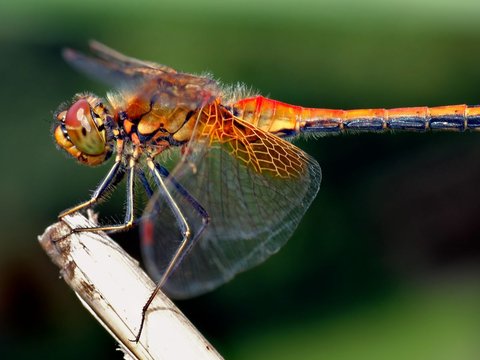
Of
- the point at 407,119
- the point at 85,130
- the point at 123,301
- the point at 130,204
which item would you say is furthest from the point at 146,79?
the point at 407,119

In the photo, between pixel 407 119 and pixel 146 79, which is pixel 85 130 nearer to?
pixel 146 79

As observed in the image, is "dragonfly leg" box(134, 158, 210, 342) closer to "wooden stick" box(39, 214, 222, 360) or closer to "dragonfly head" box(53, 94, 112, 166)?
"dragonfly head" box(53, 94, 112, 166)

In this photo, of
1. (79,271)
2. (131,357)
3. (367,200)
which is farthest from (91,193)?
(367,200)

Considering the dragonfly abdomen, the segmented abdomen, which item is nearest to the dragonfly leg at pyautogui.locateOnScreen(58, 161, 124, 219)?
the segmented abdomen

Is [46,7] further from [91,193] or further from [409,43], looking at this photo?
[409,43]

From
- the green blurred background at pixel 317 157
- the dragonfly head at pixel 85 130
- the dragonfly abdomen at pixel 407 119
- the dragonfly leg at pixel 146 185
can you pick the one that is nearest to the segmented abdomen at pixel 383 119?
the dragonfly abdomen at pixel 407 119

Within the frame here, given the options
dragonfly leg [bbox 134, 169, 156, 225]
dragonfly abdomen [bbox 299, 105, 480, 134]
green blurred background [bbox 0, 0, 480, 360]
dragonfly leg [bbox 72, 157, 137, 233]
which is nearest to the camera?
dragonfly leg [bbox 72, 157, 137, 233]

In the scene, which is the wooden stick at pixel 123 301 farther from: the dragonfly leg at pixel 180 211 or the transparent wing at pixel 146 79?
the transparent wing at pixel 146 79
